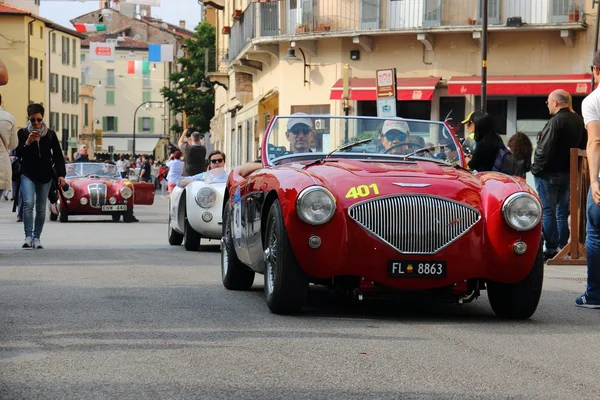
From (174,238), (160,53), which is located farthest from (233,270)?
(160,53)

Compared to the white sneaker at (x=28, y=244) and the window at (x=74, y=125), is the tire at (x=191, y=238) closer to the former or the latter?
the white sneaker at (x=28, y=244)

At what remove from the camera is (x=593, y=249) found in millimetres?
9258

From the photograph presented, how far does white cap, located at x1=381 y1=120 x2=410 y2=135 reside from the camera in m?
9.87

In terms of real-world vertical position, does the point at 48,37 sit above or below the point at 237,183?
above

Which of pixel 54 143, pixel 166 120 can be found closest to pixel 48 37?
pixel 166 120

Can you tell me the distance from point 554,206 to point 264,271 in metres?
6.46

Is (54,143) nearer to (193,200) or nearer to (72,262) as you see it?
(193,200)

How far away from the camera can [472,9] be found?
32.8 meters

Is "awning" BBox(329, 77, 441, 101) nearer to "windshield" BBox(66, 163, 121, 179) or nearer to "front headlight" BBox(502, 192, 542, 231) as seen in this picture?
"windshield" BBox(66, 163, 121, 179)

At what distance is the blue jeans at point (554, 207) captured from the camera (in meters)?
14.3

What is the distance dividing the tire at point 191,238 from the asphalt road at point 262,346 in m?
4.60

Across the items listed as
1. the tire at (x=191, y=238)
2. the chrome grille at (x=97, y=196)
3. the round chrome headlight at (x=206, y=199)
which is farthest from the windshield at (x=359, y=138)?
the chrome grille at (x=97, y=196)

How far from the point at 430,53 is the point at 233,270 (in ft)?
79.8

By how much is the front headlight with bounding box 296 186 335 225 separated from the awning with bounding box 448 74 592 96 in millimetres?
24209
